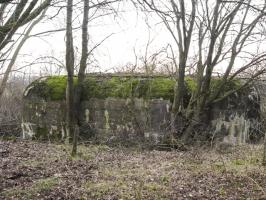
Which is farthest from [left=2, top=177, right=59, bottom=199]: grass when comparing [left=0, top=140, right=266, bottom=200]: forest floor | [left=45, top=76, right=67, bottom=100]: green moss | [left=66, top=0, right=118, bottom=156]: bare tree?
[left=45, top=76, right=67, bottom=100]: green moss

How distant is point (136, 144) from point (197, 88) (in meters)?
2.35

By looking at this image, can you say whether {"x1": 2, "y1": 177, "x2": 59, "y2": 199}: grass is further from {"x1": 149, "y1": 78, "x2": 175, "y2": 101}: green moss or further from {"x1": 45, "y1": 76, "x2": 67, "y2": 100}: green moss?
{"x1": 45, "y1": 76, "x2": 67, "y2": 100}: green moss

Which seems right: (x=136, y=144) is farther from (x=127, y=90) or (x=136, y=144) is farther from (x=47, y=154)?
(x=47, y=154)

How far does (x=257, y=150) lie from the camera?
1105cm

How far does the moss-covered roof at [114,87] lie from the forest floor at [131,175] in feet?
9.33

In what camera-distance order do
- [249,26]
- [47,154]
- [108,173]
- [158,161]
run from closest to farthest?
[108,173] < [158,161] < [47,154] < [249,26]

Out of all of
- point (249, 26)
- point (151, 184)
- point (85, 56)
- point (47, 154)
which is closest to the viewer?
point (151, 184)

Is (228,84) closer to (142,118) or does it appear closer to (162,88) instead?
(162,88)

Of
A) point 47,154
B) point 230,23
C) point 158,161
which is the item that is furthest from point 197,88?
point 47,154

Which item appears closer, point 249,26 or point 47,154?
point 47,154

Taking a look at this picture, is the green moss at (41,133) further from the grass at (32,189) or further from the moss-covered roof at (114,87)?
the grass at (32,189)

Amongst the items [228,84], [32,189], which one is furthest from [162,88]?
[32,189]

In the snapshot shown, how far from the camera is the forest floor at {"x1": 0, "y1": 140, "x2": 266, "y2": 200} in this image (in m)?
7.39

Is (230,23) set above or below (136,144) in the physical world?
A: above
